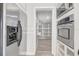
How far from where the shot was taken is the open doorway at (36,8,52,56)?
57.9 inches

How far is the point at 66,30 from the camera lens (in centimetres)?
143

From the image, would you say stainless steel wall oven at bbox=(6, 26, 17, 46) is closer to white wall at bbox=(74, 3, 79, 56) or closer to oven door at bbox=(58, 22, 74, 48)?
oven door at bbox=(58, 22, 74, 48)

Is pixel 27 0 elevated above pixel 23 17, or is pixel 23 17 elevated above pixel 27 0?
pixel 27 0

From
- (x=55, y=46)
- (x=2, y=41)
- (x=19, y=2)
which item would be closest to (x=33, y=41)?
(x=55, y=46)

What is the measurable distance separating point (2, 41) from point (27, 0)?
1.97 ft

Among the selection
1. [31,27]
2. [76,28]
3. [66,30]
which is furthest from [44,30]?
[76,28]

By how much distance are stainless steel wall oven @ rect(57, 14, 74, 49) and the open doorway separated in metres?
0.14

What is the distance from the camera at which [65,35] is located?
144 cm

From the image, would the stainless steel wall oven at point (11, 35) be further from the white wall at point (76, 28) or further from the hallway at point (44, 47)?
the white wall at point (76, 28)

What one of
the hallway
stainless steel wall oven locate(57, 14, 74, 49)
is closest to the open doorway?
the hallway

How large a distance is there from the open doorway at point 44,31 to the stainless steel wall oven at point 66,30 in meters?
0.14

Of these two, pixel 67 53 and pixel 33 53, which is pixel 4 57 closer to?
pixel 33 53

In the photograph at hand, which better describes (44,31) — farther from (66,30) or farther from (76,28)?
(76,28)

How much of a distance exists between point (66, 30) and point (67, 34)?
56 millimetres
